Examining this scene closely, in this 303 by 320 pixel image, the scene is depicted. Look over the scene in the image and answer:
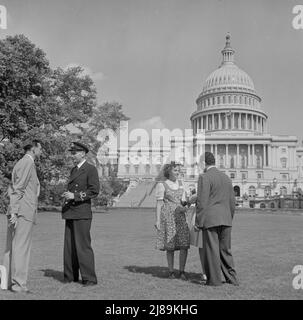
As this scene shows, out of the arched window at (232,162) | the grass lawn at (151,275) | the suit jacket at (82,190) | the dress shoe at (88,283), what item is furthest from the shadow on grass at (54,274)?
the arched window at (232,162)

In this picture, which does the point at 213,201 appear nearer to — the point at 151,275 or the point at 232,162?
the point at 151,275

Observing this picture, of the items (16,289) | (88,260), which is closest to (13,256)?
(16,289)

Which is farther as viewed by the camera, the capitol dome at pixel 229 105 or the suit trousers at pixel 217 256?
the capitol dome at pixel 229 105

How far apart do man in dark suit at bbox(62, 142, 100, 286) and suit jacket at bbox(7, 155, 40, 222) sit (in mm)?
604

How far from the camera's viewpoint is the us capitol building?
104 m

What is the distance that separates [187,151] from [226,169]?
1118 cm

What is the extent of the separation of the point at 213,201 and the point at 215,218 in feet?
1.00

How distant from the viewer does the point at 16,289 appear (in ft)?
22.9

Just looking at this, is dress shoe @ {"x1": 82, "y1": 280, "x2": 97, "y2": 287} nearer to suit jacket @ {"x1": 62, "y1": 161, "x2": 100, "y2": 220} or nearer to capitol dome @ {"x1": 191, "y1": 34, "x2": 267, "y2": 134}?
suit jacket @ {"x1": 62, "y1": 161, "x2": 100, "y2": 220}

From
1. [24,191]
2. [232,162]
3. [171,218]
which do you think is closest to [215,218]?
[171,218]

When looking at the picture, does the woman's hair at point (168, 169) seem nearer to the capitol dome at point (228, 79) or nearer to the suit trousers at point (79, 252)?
the suit trousers at point (79, 252)

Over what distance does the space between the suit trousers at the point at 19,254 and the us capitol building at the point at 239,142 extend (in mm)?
86510

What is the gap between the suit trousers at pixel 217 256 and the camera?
7785 mm

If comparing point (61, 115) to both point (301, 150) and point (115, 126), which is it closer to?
point (115, 126)
